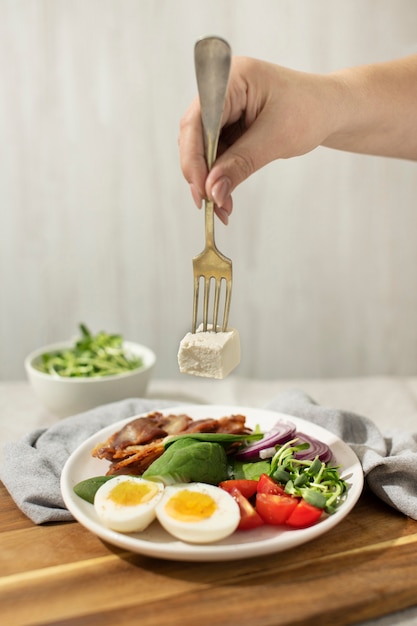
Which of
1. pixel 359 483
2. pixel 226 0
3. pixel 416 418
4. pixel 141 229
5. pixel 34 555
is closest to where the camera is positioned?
pixel 34 555

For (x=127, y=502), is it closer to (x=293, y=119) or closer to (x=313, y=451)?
(x=313, y=451)

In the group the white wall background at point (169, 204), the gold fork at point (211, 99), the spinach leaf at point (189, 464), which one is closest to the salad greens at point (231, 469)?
the spinach leaf at point (189, 464)

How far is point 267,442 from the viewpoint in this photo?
1.64 m

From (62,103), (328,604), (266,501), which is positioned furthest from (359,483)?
(62,103)

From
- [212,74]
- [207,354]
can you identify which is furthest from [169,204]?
[212,74]

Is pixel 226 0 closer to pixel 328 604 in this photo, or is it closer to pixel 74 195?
pixel 74 195

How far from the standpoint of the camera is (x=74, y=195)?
10.0 feet

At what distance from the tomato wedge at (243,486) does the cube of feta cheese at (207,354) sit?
23cm

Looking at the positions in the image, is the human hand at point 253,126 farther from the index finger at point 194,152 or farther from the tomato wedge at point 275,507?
→ the tomato wedge at point 275,507

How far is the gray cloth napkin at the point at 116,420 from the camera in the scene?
60.6 inches

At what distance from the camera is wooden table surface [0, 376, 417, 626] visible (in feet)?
3.85

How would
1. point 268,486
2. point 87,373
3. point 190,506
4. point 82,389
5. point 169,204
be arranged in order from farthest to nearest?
point 169,204 → point 87,373 → point 82,389 → point 268,486 → point 190,506

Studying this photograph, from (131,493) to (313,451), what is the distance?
1.51 ft

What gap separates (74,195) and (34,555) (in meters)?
1.98
